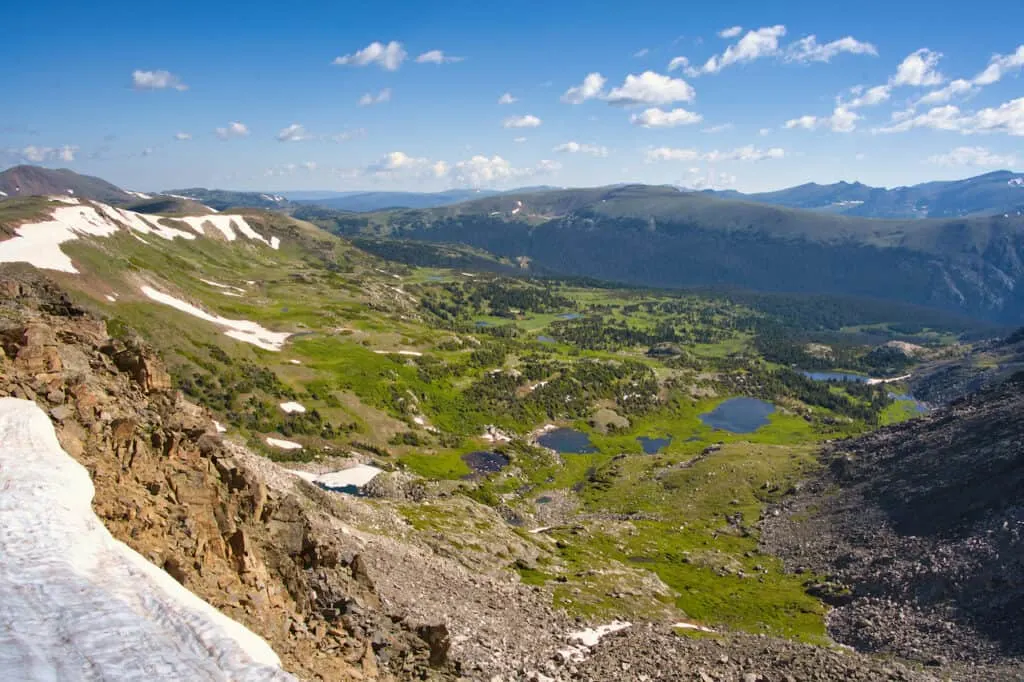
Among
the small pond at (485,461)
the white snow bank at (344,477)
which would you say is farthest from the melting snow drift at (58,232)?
the small pond at (485,461)

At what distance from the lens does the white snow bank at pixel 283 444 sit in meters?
94.9

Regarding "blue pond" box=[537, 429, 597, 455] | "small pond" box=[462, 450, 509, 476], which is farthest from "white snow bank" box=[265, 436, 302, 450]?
"blue pond" box=[537, 429, 597, 455]

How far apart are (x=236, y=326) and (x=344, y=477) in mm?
69367

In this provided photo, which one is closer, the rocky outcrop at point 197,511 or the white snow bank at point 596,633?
the rocky outcrop at point 197,511

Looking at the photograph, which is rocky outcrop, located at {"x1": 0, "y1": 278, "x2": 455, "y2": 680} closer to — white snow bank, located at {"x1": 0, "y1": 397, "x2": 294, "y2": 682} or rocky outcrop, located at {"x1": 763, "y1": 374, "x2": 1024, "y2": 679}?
white snow bank, located at {"x1": 0, "y1": 397, "x2": 294, "y2": 682}

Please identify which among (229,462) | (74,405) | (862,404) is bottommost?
(862,404)

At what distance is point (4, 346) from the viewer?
2361 centimetres

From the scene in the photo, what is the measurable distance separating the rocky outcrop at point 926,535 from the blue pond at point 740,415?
55133 millimetres

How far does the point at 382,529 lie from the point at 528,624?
14.6 m

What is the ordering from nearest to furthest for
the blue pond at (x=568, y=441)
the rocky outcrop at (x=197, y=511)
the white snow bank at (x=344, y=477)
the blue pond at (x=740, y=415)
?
the rocky outcrop at (x=197, y=511) → the white snow bank at (x=344, y=477) → the blue pond at (x=568, y=441) → the blue pond at (x=740, y=415)

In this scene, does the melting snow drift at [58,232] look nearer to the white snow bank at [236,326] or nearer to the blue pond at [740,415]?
the white snow bank at [236,326]

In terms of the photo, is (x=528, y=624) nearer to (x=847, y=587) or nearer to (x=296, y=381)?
(x=847, y=587)

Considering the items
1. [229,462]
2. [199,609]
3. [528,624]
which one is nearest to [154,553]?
[199,609]

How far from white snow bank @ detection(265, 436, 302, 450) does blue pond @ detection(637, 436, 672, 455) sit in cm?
7141
